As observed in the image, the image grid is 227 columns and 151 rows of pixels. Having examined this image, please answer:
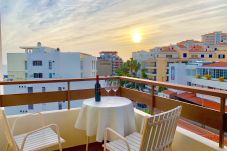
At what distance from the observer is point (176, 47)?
3910 millimetres

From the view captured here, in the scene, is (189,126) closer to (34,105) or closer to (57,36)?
(34,105)

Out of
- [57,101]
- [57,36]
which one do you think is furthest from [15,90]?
[57,36]

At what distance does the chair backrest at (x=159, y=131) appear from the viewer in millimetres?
1703

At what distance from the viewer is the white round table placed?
2.35 meters

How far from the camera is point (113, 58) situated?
13.5 ft

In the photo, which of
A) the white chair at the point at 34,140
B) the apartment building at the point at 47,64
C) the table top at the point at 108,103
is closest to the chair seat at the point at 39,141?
the white chair at the point at 34,140

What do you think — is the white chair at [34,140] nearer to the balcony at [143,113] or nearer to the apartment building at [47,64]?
the balcony at [143,113]

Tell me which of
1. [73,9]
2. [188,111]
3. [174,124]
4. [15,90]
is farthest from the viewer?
[73,9]

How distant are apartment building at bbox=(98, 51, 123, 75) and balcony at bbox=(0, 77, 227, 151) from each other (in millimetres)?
441

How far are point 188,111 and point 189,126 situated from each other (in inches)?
7.4

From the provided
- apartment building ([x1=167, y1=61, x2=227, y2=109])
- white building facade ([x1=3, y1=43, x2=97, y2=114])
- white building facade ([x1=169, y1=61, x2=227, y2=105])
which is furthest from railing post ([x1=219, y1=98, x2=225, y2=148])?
white building facade ([x1=3, y1=43, x2=97, y2=114])

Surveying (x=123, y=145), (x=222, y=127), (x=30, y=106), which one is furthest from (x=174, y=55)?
(x=30, y=106)

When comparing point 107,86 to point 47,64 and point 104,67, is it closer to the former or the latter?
point 104,67

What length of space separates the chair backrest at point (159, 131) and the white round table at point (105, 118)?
0.58 meters
